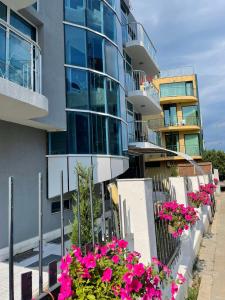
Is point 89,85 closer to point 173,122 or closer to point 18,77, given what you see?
Result: point 18,77

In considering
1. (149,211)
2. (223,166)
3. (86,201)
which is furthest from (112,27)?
(223,166)

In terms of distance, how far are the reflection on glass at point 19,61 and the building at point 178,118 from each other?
95.7ft

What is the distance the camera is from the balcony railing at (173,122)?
37.6 m

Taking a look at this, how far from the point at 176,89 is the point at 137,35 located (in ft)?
57.4

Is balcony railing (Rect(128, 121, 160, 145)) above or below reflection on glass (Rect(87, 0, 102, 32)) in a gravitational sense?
below

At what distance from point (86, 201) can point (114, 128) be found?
6214 millimetres

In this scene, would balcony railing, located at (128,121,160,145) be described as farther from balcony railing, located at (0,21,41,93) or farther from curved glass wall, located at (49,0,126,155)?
balcony railing, located at (0,21,41,93)

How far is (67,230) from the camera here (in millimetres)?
12820

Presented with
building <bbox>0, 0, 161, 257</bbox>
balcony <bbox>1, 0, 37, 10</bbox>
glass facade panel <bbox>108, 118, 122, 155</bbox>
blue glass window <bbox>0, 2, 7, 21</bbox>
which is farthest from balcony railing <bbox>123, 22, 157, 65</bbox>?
blue glass window <bbox>0, 2, 7, 21</bbox>

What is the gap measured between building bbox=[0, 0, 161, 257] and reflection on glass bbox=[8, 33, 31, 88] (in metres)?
0.03

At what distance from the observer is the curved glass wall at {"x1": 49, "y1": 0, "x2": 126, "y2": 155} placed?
1301 cm

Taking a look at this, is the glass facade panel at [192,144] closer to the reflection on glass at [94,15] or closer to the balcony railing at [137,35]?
the balcony railing at [137,35]

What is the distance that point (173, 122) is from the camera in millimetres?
38094

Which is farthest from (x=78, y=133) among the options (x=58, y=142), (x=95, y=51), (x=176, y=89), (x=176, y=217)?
(x=176, y=89)
